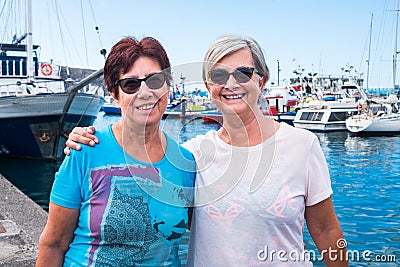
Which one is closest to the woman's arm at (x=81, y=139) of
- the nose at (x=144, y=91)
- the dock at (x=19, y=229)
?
the nose at (x=144, y=91)

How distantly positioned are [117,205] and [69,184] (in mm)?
209

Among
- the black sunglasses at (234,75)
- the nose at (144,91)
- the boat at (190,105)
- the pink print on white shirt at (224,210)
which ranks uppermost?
the black sunglasses at (234,75)

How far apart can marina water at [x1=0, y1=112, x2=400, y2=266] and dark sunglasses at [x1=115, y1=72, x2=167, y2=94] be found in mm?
226

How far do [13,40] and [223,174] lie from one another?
25956mm

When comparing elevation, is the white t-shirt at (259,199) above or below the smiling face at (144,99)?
below

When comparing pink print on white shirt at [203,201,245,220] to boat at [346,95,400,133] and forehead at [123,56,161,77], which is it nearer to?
forehead at [123,56,161,77]

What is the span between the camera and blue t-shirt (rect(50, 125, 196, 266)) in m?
1.70

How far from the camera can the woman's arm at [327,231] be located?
75.7 inches

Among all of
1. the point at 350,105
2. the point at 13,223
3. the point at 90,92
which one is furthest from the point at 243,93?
the point at 350,105

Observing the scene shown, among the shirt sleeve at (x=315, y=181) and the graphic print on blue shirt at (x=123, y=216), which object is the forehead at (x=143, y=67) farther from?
the shirt sleeve at (x=315, y=181)

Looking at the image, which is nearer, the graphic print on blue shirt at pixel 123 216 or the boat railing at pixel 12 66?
the graphic print on blue shirt at pixel 123 216

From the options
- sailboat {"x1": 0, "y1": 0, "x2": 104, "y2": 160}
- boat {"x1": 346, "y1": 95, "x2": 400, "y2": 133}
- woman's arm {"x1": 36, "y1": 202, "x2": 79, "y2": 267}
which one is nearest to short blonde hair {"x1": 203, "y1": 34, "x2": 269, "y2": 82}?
woman's arm {"x1": 36, "y1": 202, "x2": 79, "y2": 267}

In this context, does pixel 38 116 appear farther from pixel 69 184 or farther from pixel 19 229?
pixel 69 184

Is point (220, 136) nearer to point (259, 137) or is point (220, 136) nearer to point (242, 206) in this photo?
point (259, 137)
